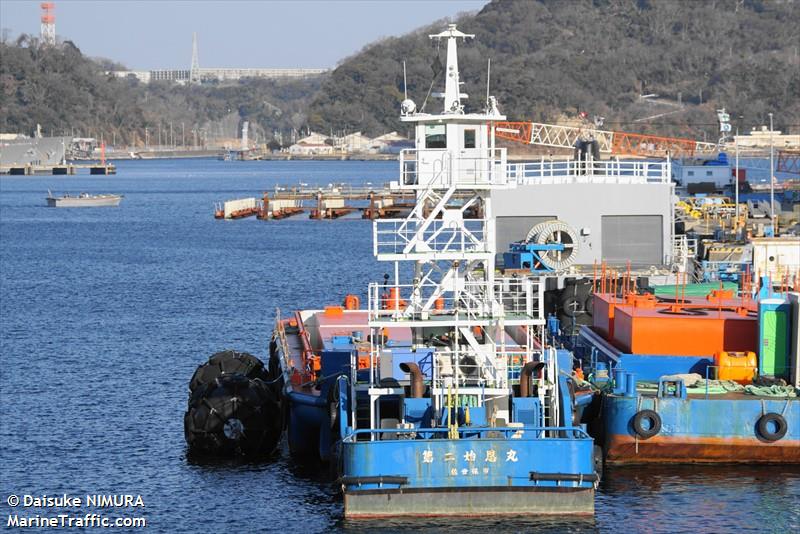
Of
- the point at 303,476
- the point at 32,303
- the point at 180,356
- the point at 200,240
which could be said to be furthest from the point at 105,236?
the point at 303,476

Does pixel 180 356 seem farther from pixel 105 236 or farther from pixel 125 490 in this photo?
pixel 105 236

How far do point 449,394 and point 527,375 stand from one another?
1.86 meters

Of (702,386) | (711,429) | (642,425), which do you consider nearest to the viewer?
(711,429)

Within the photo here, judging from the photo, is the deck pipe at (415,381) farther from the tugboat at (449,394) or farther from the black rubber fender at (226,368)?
the black rubber fender at (226,368)

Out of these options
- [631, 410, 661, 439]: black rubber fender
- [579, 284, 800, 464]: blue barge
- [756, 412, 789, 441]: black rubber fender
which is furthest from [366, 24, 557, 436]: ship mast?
[756, 412, 789, 441]: black rubber fender

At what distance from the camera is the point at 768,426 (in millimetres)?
30031

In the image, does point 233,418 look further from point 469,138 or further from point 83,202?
point 83,202

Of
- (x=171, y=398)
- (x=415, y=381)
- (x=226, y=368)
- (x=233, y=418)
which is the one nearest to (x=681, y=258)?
(x=171, y=398)

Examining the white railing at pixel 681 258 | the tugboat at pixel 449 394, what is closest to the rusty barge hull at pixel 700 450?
the tugboat at pixel 449 394

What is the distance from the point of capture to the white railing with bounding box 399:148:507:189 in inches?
1156

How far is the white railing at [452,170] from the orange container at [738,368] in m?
6.65

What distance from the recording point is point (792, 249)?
164ft

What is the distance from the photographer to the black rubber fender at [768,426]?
29922 mm

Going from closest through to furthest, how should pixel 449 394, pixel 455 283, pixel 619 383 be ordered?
pixel 449 394
pixel 455 283
pixel 619 383
